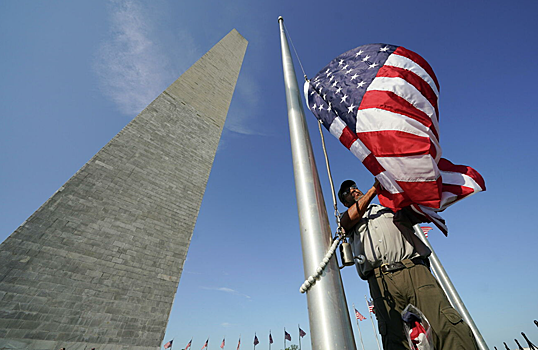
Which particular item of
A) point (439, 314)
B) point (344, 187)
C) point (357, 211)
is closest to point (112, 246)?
point (344, 187)

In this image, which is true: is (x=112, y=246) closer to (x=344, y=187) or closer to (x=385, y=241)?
(x=344, y=187)

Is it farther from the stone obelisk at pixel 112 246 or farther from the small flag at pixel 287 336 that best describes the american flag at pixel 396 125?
the small flag at pixel 287 336

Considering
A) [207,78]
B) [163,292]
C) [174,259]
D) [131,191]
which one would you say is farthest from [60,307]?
[207,78]

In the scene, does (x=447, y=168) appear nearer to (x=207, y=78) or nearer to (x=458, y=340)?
(x=458, y=340)

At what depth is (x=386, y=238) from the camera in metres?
1.47

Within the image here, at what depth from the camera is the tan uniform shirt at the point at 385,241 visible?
1.43 metres

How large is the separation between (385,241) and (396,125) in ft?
2.56

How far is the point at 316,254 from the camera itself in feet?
3.30

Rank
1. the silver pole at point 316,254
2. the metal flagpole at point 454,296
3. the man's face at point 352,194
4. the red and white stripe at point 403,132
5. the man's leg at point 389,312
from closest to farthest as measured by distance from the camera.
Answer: the silver pole at point 316,254
the man's leg at point 389,312
the red and white stripe at point 403,132
the man's face at point 352,194
the metal flagpole at point 454,296

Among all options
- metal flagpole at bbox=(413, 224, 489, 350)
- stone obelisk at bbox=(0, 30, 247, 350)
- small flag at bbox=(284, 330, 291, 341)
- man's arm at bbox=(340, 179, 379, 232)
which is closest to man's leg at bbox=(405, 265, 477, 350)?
man's arm at bbox=(340, 179, 379, 232)

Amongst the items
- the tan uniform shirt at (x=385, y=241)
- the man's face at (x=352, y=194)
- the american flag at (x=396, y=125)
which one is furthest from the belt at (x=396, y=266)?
the man's face at (x=352, y=194)

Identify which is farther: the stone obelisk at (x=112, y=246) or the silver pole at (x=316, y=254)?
the stone obelisk at (x=112, y=246)

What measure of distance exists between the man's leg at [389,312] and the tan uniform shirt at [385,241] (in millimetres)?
105

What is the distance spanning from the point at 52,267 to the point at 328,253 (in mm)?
6299
